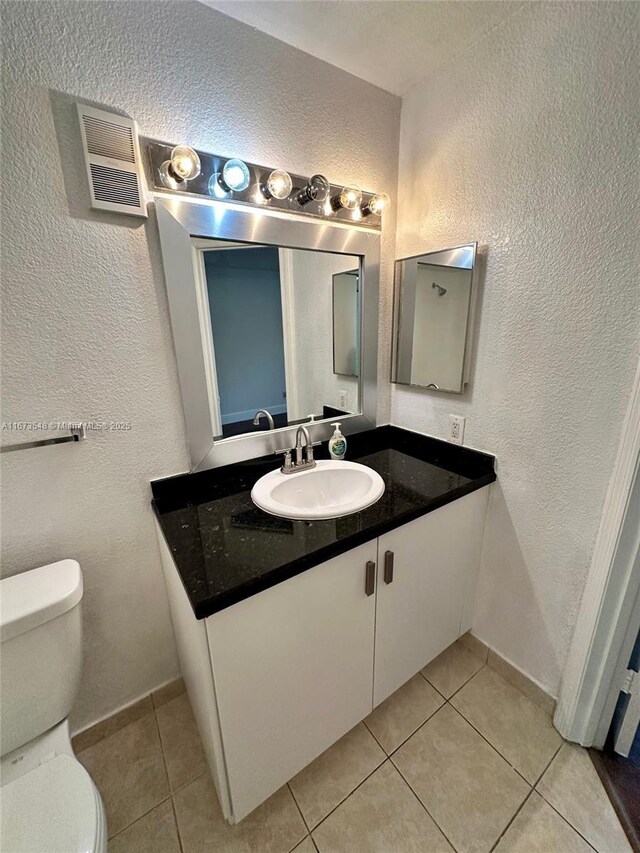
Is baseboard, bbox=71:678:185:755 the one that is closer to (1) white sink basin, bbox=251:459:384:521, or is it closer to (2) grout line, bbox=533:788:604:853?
(1) white sink basin, bbox=251:459:384:521

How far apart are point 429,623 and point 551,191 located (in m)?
1.47

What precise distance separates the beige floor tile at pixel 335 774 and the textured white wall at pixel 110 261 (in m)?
0.65

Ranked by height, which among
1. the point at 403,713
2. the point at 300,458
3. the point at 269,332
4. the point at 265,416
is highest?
the point at 269,332

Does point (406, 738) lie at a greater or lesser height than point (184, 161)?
lesser

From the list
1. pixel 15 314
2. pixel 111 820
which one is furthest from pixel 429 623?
pixel 15 314

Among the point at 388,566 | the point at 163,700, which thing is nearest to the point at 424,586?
the point at 388,566

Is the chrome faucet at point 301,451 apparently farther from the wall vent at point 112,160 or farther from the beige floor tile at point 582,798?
the beige floor tile at point 582,798

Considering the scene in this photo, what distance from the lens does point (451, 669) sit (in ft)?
4.66

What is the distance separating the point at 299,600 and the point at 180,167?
121 cm

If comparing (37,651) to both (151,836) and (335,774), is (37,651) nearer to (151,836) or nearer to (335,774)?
(151,836)

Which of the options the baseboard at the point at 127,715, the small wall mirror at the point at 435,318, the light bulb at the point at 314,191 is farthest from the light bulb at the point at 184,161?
the baseboard at the point at 127,715

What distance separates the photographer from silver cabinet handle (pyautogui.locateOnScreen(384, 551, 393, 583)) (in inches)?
39.6

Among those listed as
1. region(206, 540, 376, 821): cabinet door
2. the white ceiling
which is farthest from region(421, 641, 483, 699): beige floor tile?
the white ceiling

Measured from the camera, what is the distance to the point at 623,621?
102cm
